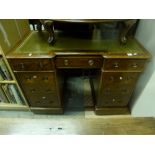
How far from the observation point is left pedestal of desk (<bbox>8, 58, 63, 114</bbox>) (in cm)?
116

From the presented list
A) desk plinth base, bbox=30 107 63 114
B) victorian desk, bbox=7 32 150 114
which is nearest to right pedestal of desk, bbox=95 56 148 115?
victorian desk, bbox=7 32 150 114

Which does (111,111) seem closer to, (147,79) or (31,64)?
(147,79)

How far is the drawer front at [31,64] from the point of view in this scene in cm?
114

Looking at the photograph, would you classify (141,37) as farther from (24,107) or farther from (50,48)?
(24,107)

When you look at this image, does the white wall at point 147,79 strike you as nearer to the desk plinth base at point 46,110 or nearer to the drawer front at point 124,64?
the drawer front at point 124,64

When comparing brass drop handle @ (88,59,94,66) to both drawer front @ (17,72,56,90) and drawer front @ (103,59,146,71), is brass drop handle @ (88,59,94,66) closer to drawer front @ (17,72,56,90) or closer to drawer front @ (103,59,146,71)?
drawer front @ (103,59,146,71)

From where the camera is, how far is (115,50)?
1165mm

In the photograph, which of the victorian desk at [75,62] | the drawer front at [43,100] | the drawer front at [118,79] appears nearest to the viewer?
the victorian desk at [75,62]

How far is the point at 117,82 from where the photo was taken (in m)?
1.30

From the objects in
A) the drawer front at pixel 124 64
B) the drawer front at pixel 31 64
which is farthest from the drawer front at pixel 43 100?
the drawer front at pixel 124 64

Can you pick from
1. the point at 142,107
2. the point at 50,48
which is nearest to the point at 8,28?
the point at 50,48

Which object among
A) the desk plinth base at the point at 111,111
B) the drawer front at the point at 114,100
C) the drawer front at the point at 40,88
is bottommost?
the desk plinth base at the point at 111,111

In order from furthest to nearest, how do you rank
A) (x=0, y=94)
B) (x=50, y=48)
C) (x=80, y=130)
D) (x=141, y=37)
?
(x=0, y=94), (x=141, y=37), (x=50, y=48), (x=80, y=130)
